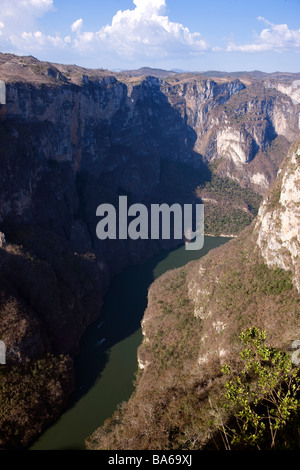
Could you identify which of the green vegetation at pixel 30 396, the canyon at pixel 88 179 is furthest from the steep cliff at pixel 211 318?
the green vegetation at pixel 30 396

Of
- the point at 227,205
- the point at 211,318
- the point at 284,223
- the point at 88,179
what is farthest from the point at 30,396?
the point at 227,205

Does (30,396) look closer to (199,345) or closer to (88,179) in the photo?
(199,345)

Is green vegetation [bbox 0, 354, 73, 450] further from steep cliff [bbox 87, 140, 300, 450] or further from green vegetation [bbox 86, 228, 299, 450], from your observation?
green vegetation [bbox 86, 228, 299, 450]

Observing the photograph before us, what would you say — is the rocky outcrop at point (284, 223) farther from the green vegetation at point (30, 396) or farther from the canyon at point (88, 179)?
the green vegetation at point (30, 396)

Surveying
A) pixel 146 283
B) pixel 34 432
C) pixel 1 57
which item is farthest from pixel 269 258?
pixel 1 57

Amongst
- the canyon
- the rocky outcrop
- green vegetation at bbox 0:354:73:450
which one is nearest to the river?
green vegetation at bbox 0:354:73:450

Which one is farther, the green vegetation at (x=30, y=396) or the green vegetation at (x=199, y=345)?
the green vegetation at (x=30, y=396)
